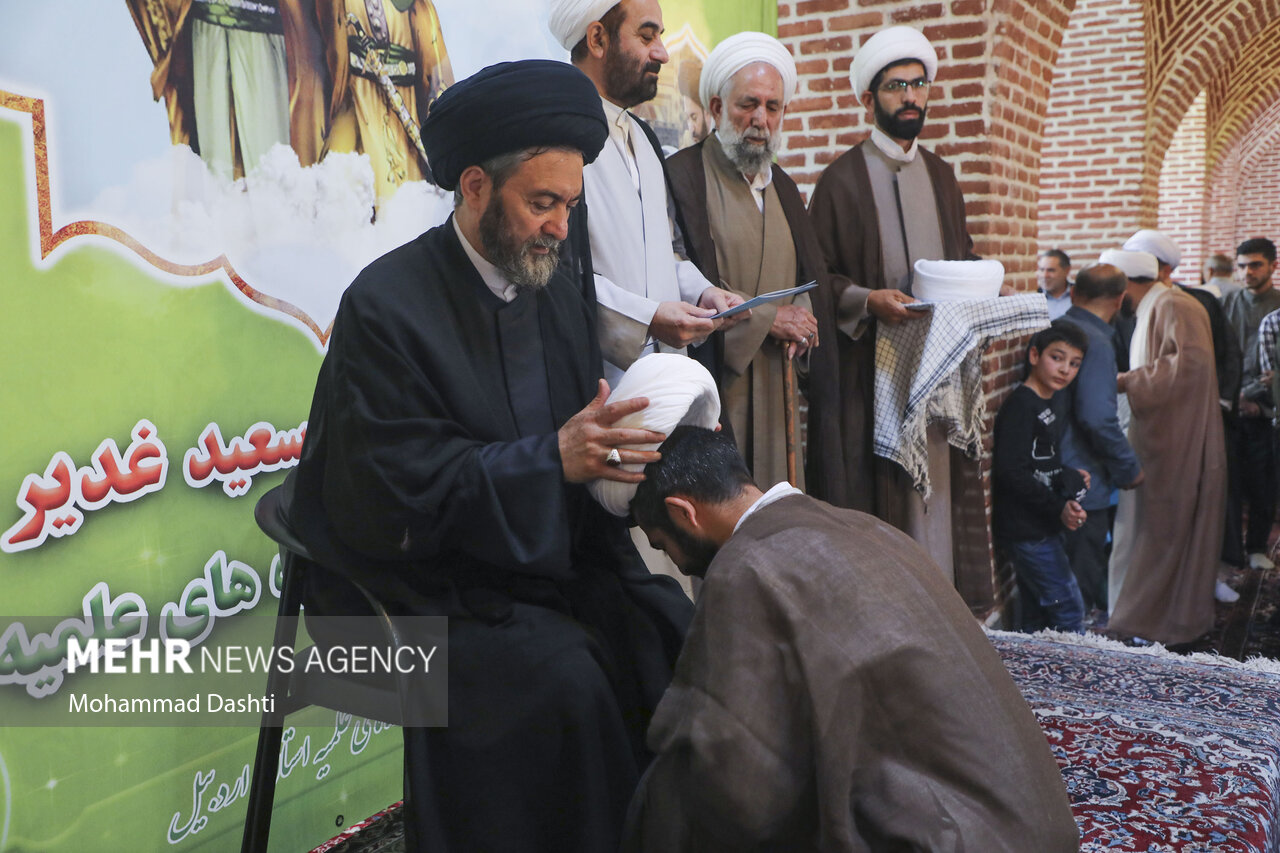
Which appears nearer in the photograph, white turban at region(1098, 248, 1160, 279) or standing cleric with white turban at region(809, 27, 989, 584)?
standing cleric with white turban at region(809, 27, 989, 584)

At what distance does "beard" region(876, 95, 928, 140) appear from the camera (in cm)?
400

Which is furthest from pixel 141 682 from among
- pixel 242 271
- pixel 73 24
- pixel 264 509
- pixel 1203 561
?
pixel 1203 561

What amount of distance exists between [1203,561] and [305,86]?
15.0 feet

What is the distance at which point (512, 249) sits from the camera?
2020mm

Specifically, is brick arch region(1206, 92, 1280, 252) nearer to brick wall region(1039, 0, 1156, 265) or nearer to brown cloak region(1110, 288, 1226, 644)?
brick wall region(1039, 0, 1156, 265)

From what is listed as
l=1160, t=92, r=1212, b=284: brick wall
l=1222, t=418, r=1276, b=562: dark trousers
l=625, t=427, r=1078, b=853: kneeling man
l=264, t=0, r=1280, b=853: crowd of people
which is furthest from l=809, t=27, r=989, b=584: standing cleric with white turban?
l=1160, t=92, r=1212, b=284: brick wall

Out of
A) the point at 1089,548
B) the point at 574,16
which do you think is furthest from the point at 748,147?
the point at 1089,548

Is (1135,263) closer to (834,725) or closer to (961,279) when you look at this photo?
(961,279)

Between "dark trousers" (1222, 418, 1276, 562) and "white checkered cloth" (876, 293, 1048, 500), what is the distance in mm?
3173

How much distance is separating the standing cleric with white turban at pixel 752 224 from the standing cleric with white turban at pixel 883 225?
0.57m

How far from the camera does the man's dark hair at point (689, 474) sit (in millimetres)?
1813

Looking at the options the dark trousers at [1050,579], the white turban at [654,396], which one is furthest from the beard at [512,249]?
the dark trousers at [1050,579]

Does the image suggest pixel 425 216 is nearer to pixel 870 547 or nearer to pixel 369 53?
pixel 369 53

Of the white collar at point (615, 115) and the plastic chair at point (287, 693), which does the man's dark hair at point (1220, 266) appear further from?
the plastic chair at point (287, 693)
